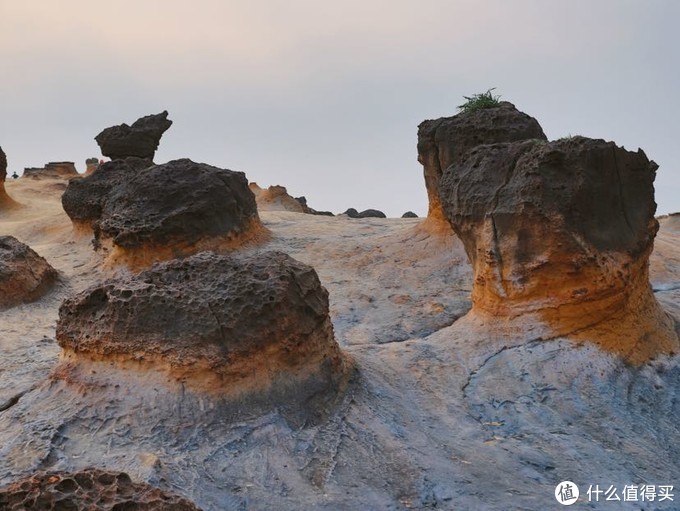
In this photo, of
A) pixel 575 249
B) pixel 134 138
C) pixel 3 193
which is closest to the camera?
pixel 575 249

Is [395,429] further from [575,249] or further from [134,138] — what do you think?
[134,138]

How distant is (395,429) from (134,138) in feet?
41.1

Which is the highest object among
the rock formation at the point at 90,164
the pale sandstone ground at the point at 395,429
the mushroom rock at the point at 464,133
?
the rock formation at the point at 90,164

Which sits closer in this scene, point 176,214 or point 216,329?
point 216,329

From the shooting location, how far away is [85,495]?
234 cm

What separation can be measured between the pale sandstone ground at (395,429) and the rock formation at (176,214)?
8.11 feet

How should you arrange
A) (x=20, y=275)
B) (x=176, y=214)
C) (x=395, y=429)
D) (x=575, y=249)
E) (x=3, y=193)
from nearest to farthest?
(x=395, y=429) → (x=575, y=249) → (x=20, y=275) → (x=176, y=214) → (x=3, y=193)

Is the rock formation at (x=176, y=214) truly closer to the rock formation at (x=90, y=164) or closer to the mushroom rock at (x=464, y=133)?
the mushroom rock at (x=464, y=133)

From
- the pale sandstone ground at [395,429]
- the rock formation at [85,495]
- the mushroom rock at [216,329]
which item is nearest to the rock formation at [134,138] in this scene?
the pale sandstone ground at [395,429]

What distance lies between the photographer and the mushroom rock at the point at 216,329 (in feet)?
13.5

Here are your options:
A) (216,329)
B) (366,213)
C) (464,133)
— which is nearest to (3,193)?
(366,213)

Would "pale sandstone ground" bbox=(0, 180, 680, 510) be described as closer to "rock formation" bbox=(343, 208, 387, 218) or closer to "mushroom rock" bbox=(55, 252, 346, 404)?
"mushroom rock" bbox=(55, 252, 346, 404)

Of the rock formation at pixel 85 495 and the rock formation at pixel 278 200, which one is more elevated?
the rock formation at pixel 278 200

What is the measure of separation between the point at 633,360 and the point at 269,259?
259cm
